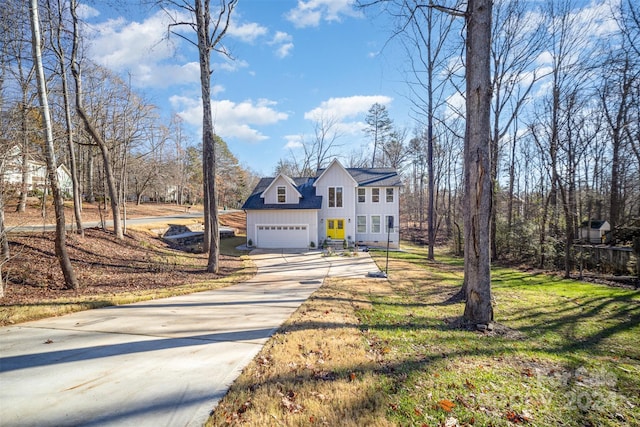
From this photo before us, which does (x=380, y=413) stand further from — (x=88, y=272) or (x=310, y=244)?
(x=310, y=244)

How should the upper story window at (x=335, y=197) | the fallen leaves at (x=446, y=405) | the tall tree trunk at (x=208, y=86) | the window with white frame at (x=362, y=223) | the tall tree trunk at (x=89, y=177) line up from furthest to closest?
the tall tree trunk at (x=89, y=177) → the window with white frame at (x=362, y=223) → the upper story window at (x=335, y=197) → the tall tree trunk at (x=208, y=86) → the fallen leaves at (x=446, y=405)

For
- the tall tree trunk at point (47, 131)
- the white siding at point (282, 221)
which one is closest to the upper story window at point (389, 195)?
the white siding at point (282, 221)

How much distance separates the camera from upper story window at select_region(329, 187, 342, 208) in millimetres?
21219

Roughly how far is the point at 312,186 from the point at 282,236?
16.0 ft

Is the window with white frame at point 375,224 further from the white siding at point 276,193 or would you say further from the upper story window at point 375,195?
the white siding at point 276,193

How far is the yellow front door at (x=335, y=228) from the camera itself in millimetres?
21078

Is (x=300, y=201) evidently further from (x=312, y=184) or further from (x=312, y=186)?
(x=312, y=184)

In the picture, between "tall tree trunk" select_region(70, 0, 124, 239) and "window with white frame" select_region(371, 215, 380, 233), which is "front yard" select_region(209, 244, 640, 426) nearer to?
"tall tree trunk" select_region(70, 0, 124, 239)

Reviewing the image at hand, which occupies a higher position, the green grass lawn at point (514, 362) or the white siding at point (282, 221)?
the white siding at point (282, 221)

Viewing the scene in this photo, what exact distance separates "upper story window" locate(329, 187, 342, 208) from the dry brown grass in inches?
637

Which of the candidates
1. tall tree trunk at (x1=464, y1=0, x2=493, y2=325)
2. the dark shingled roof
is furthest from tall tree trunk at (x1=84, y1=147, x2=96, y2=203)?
tall tree trunk at (x1=464, y1=0, x2=493, y2=325)

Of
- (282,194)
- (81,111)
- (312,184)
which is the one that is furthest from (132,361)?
(312,184)

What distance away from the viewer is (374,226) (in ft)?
71.9

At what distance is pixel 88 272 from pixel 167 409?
333 inches
